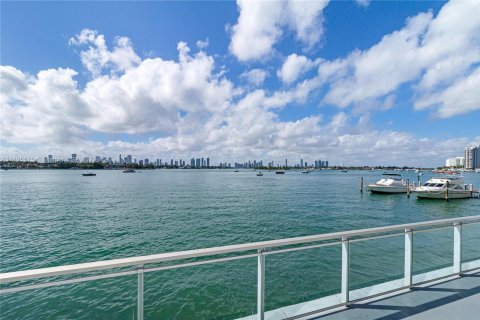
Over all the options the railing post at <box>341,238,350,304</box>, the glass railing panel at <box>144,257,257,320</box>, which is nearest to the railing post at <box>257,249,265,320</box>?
the railing post at <box>341,238,350,304</box>

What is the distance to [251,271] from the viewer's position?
8922 mm

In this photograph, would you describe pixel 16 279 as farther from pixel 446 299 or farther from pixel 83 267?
pixel 446 299

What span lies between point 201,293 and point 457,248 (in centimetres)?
668

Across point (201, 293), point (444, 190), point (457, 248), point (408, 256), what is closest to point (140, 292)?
point (408, 256)

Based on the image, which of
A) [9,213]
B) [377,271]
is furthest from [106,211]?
[377,271]

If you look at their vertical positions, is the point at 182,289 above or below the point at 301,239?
below

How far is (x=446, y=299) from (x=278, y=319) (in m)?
2.37

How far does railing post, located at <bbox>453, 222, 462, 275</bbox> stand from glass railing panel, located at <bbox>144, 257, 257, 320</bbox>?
4.08m

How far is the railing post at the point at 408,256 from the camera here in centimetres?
370

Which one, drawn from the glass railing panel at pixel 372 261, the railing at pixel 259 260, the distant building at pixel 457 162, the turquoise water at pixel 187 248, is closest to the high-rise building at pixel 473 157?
the distant building at pixel 457 162

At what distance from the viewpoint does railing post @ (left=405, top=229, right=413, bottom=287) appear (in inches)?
146

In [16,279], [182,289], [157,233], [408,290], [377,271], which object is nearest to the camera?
[16,279]

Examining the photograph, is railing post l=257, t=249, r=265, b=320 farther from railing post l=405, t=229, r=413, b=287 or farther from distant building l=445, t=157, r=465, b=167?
distant building l=445, t=157, r=465, b=167

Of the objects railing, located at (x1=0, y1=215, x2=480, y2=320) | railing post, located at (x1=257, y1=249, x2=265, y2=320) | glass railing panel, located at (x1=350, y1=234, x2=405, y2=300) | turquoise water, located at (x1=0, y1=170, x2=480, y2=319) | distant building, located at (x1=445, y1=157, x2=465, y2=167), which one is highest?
distant building, located at (x1=445, y1=157, x2=465, y2=167)
